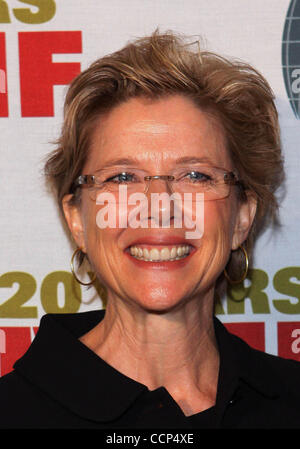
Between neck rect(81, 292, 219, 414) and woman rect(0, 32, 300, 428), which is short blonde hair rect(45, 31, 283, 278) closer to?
woman rect(0, 32, 300, 428)

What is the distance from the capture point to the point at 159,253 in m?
1.48

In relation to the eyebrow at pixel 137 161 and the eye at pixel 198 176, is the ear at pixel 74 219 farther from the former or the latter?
the eye at pixel 198 176

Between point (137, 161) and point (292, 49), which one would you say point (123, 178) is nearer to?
point (137, 161)

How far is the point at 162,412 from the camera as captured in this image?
4.73ft

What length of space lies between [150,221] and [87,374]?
0.41 m

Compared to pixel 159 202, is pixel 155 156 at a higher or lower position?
higher

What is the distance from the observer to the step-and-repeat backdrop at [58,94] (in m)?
1.93

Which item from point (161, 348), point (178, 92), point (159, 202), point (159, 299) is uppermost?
point (178, 92)

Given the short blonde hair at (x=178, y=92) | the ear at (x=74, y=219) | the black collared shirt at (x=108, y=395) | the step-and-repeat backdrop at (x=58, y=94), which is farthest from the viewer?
the step-and-repeat backdrop at (x=58, y=94)

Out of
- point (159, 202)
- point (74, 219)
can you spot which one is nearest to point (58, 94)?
point (74, 219)

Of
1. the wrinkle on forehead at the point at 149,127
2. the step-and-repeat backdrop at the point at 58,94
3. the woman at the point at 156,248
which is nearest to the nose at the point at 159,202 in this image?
the woman at the point at 156,248

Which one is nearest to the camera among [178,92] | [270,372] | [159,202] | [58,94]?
[159,202]

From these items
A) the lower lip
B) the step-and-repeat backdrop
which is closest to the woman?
the lower lip
